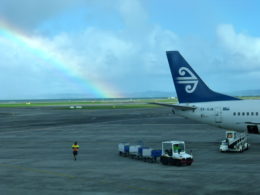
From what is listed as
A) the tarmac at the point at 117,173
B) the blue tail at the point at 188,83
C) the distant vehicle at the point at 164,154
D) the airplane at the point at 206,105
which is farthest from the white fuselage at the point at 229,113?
the distant vehicle at the point at 164,154

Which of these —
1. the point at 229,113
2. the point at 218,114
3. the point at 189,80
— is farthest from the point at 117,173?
the point at 189,80

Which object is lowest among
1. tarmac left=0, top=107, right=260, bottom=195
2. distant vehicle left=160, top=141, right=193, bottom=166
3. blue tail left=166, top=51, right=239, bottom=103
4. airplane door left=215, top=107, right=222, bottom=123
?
tarmac left=0, top=107, right=260, bottom=195

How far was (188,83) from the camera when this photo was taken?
142 ft

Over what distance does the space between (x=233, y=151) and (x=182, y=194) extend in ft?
60.7

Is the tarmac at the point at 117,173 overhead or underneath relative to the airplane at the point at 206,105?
underneath

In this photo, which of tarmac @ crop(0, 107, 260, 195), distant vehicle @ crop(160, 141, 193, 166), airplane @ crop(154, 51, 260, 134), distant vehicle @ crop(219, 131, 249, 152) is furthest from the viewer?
airplane @ crop(154, 51, 260, 134)

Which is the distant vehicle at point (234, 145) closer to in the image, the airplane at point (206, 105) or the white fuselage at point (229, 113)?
the white fuselage at point (229, 113)

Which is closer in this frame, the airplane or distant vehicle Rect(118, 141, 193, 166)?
distant vehicle Rect(118, 141, 193, 166)

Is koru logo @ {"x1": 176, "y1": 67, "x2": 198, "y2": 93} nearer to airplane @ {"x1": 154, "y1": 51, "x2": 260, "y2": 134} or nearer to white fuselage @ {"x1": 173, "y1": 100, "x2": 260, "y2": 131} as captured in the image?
airplane @ {"x1": 154, "y1": 51, "x2": 260, "y2": 134}

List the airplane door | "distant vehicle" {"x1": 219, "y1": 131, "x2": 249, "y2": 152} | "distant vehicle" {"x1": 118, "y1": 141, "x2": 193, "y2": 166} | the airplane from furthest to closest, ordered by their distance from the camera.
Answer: the airplane door → the airplane → "distant vehicle" {"x1": 219, "y1": 131, "x2": 249, "y2": 152} → "distant vehicle" {"x1": 118, "y1": 141, "x2": 193, "y2": 166}

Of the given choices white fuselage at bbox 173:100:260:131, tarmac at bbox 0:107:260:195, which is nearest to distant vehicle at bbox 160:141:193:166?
tarmac at bbox 0:107:260:195

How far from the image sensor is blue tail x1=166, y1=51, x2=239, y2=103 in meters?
43.1

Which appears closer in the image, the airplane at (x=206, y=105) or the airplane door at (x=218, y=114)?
the airplane at (x=206, y=105)

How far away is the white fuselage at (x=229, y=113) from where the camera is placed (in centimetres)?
4062
